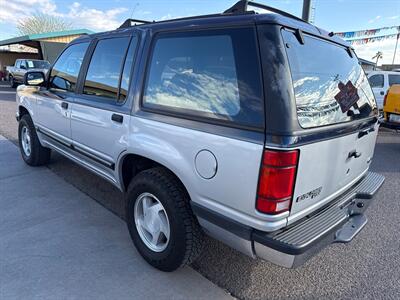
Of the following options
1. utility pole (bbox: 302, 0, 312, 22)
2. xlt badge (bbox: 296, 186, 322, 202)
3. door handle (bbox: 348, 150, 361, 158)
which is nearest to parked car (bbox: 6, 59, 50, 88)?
utility pole (bbox: 302, 0, 312, 22)

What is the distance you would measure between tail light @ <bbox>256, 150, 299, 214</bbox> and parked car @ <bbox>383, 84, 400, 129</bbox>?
20.3ft

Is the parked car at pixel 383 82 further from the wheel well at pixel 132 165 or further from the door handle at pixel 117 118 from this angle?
the door handle at pixel 117 118

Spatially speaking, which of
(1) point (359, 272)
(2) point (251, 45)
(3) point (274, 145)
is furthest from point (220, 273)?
(2) point (251, 45)

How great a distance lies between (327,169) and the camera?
2.07 meters

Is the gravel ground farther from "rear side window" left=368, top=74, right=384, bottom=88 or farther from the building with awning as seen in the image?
the building with awning

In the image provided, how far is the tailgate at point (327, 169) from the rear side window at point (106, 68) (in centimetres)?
183

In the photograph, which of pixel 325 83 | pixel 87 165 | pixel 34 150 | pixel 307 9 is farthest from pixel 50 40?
pixel 325 83

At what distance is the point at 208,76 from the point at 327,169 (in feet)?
3.36

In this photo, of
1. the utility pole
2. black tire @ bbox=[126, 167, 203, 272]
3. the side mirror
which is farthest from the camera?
the utility pole

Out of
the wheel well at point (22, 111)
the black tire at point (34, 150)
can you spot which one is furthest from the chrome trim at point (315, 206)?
the wheel well at point (22, 111)

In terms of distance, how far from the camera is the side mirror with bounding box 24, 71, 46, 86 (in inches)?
169

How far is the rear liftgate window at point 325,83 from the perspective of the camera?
6.26 ft

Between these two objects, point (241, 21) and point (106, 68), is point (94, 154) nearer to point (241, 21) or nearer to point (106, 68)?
point (106, 68)

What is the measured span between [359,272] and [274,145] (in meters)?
1.72
